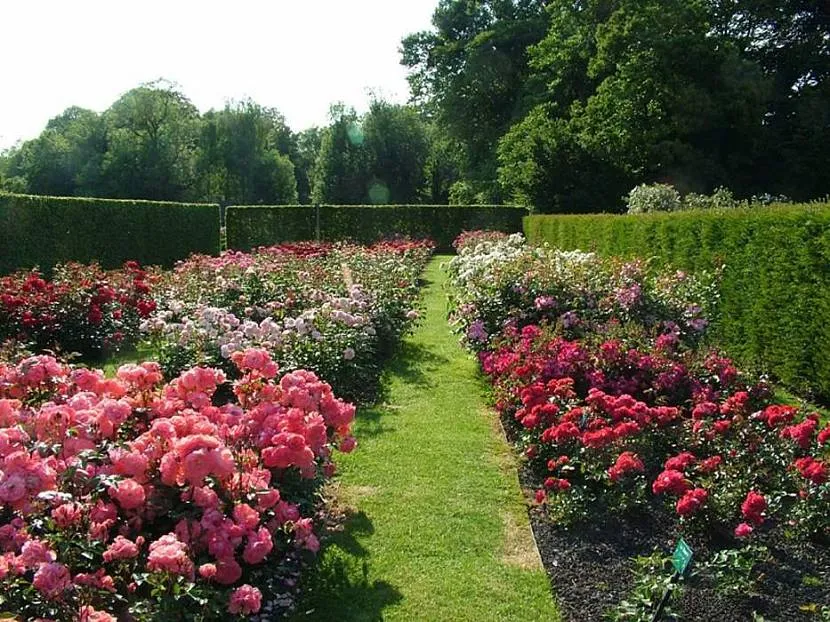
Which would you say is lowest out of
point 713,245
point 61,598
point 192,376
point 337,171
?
point 61,598

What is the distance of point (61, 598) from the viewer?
2061 millimetres

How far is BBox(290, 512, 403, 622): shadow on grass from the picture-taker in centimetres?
300

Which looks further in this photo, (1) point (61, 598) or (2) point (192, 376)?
(2) point (192, 376)

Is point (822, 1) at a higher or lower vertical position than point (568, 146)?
higher

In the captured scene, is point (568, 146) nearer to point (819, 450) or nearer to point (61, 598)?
point (819, 450)

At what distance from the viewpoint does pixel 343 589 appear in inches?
126

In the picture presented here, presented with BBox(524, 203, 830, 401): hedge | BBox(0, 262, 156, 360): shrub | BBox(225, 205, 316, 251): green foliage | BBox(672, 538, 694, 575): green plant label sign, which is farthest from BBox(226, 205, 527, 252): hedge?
BBox(672, 538, 694, 575): green plant label sign

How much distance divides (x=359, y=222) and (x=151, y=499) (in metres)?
23.7

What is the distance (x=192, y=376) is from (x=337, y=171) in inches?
1416

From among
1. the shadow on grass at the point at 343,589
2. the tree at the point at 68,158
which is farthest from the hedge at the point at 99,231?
the tree at the point at 68,158

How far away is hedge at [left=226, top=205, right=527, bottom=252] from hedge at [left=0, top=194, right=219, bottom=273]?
9.76 feet

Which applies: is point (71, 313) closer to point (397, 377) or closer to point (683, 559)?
point (397, 377)

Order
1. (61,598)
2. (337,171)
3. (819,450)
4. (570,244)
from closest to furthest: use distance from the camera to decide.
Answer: (61,598) → (819,450) → (570,244) → (337,171)

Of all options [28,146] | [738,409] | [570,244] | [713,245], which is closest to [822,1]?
[570,244]
